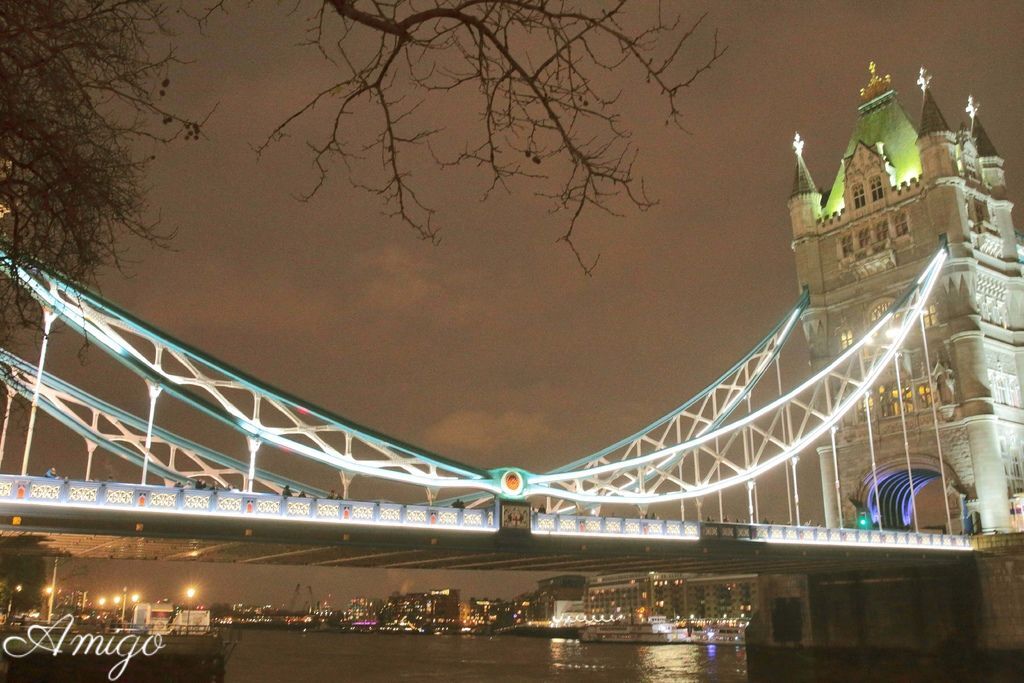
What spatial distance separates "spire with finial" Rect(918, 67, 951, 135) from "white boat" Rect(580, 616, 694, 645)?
55.0m

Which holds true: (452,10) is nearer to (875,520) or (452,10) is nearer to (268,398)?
(268,398)

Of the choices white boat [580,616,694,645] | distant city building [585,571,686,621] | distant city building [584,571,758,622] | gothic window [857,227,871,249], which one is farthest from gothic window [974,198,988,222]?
distant city building [585,571,686,621]

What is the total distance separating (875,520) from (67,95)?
136 ft

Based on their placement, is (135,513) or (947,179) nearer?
(135,513)

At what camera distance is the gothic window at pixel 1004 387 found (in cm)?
3825

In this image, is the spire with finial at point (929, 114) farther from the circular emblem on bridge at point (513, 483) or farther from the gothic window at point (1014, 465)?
the circular emblem on bridge at point (513, 483)

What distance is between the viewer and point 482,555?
26172 millimetres

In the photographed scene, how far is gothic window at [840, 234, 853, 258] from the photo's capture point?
44.0 meters

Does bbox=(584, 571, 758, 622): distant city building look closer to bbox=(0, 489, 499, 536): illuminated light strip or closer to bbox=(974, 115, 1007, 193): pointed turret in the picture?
bbox=(974, 115, 1007, 193): pointed turret

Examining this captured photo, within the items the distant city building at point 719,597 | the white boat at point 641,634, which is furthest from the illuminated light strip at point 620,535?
the distant city building at point 719,597

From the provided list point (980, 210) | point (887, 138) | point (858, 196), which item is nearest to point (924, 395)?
point (980, 210)

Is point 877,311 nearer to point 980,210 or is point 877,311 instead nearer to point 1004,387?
point 1004,387

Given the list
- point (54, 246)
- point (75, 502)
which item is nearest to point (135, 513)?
point (75, 502)

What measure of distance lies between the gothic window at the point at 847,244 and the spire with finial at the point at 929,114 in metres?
5.59
